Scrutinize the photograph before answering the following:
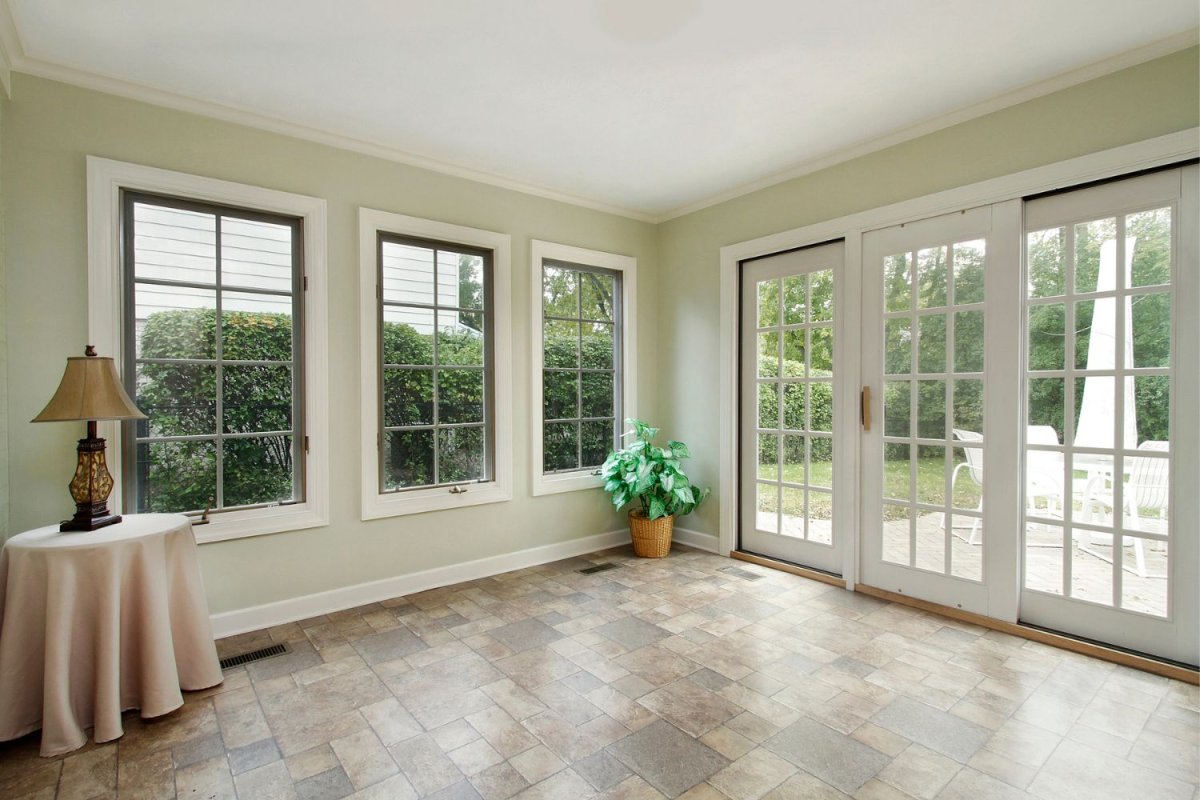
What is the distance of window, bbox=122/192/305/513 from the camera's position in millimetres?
2848

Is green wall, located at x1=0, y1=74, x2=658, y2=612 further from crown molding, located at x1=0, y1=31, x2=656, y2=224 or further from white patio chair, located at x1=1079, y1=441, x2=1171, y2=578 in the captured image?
white patio chair, located at x1=1079, y1=441, x2=1171, y2=578

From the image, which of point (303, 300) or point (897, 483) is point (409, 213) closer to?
point (303, 300)

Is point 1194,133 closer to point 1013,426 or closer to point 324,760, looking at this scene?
point 1013,426

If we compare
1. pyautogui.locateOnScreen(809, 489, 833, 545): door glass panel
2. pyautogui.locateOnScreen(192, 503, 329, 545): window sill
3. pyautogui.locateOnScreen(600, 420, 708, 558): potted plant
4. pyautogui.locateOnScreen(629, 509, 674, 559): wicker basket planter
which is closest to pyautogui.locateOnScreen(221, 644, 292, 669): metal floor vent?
pyautogui.locateOnScreen(192, 503, 329, 545): window sill

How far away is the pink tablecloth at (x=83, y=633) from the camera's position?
2.04 metres

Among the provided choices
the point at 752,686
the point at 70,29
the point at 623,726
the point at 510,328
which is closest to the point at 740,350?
the point at 510,328

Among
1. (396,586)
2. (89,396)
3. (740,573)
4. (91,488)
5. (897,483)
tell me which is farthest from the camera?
(740,573)

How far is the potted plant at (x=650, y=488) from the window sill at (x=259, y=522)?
1992mm

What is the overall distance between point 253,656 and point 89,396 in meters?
1.38

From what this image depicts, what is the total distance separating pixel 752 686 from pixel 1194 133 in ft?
9.76

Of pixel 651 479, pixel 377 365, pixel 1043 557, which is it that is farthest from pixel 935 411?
pixel 377 365

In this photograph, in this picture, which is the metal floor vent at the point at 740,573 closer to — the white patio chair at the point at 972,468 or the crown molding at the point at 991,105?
the white patio chair at the point at 972,468

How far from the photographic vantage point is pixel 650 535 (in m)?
4.32

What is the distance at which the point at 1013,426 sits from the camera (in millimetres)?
2941
